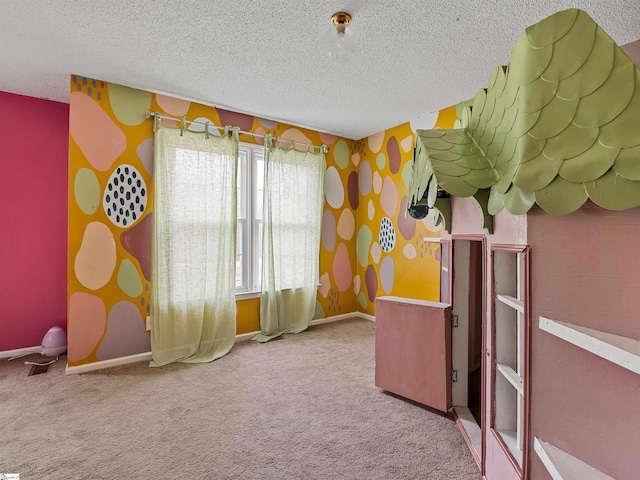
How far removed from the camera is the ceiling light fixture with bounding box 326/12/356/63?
198 centimetres

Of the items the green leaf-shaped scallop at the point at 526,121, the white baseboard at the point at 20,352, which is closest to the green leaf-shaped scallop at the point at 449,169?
the green leaf-shaped scallop at the point at 526,121

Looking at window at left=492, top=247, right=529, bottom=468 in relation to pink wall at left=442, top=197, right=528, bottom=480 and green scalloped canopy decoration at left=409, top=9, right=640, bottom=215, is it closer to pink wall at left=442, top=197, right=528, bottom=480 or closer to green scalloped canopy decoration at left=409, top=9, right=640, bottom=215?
pink wall at left=442, top=197, right=528, bottom=480

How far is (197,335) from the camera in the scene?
10.6 feet

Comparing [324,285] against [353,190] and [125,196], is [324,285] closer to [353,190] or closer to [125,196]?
[353,190]

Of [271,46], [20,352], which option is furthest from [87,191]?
[271,46]

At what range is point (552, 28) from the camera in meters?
0.93

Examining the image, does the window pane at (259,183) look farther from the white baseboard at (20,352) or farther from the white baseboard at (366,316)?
the white baseboard at (20,352)

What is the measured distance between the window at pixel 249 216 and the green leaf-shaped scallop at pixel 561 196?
3183 millimetres

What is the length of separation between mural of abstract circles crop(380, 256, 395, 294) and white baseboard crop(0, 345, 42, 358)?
3.73 meters

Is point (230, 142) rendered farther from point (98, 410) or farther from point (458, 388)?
point (458, 388)

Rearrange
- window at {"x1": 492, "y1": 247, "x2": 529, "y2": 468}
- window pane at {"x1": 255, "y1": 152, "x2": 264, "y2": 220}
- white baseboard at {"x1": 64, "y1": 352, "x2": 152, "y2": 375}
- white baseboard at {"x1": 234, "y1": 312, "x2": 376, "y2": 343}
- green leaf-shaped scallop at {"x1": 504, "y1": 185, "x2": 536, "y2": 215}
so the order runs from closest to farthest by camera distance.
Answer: green leaf-shaped scallop at {"x1": 504, "y1": 185, "x2": 536, "y2": 215}
window at {"x1": 492, "y1": 247, "x2": 529, "y2": 468}
white baseboard at {"x1": 64, "y1": 352, "x2": 152, "y2": 375}
white baseboard at {"x1": 234, "y1": 312, "x2": 376, "y2": 343}
window pane at {"x1": 255, "y1": 152, "x2": 264, "y2": 220}

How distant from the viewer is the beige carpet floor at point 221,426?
169 centimetres

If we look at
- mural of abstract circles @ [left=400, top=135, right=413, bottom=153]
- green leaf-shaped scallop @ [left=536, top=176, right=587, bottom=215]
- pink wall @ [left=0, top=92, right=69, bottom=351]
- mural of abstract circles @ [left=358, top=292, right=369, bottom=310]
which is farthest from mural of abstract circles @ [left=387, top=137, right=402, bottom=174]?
pink wall @ [left=0, top=92, right=69, bottom=351]

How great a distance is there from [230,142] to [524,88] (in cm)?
295
